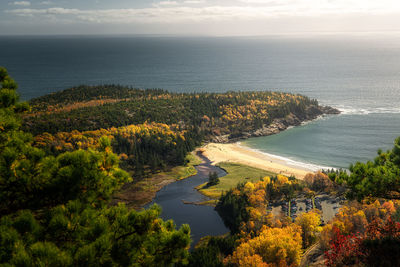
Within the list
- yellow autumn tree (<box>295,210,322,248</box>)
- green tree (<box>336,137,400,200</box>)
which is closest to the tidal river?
yellow autumn tree (<box>295,210,322,248</box>)

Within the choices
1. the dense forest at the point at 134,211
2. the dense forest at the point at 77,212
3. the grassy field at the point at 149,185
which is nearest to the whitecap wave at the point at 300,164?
the dense forest at the point at 134,211

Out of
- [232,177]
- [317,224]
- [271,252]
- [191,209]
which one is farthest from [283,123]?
[271,252]

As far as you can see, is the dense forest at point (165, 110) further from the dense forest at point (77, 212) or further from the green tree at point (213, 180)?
the dense forest at point (77, 212)

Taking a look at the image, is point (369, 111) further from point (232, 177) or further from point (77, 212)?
point (77, 212)

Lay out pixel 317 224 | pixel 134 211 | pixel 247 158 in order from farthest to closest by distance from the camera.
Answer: pixel 247 158
pixel 317 224
pixel 134 211

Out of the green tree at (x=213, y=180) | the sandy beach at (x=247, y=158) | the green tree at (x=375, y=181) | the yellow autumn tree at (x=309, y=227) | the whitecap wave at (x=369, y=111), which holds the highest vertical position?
the green tree at (x=375, y=181)

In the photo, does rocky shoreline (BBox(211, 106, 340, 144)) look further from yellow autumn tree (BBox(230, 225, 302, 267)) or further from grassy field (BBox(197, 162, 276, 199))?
yellow autumn tree (BBox(230, 225, 302, 267))
